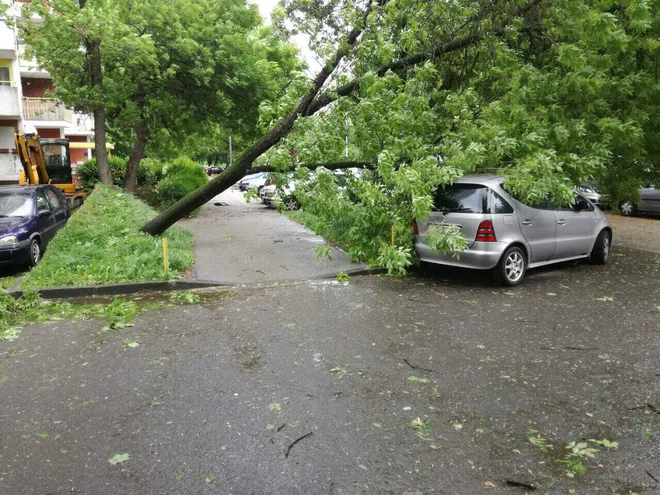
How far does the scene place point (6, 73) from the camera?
29078 millimetres

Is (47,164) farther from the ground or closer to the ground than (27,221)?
farther from the ground

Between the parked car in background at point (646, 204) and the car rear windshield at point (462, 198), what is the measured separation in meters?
12.6

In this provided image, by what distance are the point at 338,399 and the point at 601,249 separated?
24.7ft

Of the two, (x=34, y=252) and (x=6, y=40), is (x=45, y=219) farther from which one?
(x=6, y=40)

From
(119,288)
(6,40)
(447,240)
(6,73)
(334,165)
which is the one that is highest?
(6,40)

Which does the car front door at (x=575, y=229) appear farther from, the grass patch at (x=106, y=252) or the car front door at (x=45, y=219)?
the car front door at (x=45, y=219)

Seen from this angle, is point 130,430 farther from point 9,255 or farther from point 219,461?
point 9,255

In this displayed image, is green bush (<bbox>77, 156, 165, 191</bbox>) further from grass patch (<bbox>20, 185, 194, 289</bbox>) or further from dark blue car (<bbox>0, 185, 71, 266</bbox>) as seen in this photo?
grass patch (<bbox>20, 185, 194, 289</bbox>)

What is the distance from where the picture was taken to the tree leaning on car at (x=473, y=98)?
8.11m

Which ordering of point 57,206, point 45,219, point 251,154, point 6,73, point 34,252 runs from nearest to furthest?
point 251,154 < point 34,252 < point 45,219 < point 57,206 < point 6,73

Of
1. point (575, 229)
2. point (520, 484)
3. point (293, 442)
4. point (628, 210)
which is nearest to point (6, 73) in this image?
point (575, 229)

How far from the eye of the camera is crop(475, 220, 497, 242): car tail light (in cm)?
802

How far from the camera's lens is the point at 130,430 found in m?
3.88

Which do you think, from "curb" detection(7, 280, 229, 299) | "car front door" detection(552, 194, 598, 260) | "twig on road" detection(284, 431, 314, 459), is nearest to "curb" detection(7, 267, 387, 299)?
"curb" detection(7, 280, 229, 299)
